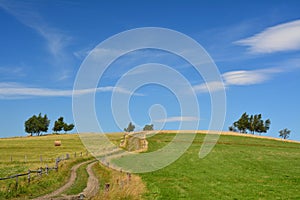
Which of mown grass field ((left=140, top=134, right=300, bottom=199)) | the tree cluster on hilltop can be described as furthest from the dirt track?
the tree cluster on hilltop

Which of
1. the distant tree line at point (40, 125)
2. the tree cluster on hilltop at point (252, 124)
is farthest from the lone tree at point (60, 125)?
the tree cluster on hilltop at point (252, 124)

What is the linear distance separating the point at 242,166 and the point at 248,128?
122 meters

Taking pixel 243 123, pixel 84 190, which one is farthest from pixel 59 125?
pixel 84 190

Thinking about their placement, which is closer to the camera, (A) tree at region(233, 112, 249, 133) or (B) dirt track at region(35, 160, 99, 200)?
(B) dirt track at region(35, 160, 99, 200)

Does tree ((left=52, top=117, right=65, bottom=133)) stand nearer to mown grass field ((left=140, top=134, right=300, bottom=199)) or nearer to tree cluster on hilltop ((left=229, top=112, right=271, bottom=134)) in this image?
tree cluster on hilltop ((left=229, top=112, right=271, bottom=134))

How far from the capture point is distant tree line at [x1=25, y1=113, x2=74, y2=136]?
554 ft

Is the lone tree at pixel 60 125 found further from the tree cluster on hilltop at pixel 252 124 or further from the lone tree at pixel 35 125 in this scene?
the tree cluster on hilltop at pixel 252 124

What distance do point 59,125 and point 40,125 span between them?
1078 cm

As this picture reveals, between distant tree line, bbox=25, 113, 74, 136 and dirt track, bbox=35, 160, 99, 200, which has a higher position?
distant tree line, bbox=25, 113, 74, 136

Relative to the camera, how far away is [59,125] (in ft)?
551

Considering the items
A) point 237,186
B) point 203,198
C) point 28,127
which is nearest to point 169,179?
point 237,186

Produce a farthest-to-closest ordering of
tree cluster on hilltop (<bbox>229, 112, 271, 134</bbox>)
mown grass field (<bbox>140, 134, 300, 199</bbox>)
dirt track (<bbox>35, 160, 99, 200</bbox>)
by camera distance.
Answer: tree cluster on hilltop (<bbox>229, 112, 271, 134</bbox>) < dirt track (<bbox>35, 160, 99, 200</bbox>) < mown grass field (<bbox>140, 134, 300, 199</bbox>)

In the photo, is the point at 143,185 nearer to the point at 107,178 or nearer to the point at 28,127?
the point at 107,178

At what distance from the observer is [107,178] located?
1380 inches
